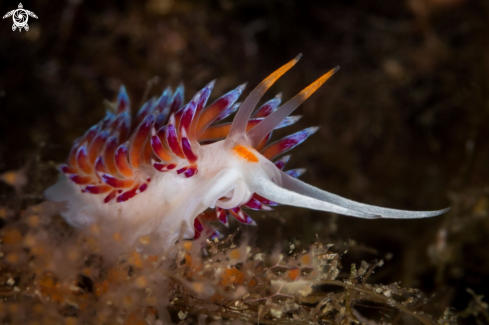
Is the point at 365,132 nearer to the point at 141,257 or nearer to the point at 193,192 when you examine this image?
the point at 193,192

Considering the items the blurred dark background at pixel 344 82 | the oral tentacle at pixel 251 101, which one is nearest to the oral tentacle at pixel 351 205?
the oral tentacle at pixel 251 101

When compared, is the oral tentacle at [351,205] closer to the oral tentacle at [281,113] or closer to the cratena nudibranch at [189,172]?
the cratena nudibranch at [189,172]

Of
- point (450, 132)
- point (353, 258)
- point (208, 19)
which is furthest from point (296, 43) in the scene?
point (353, 258)

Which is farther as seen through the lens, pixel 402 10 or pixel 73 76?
pixel 402 10

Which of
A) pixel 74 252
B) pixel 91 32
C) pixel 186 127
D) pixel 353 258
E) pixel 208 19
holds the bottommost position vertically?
pixel 353 258

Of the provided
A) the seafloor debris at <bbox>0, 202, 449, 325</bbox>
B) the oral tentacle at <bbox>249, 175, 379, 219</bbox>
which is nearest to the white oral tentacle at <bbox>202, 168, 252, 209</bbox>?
the oral tentacle at <bbox>249, 175, 379, 219</bbox>

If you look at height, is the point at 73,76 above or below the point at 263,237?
above

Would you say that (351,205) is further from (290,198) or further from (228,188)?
(228,188)
